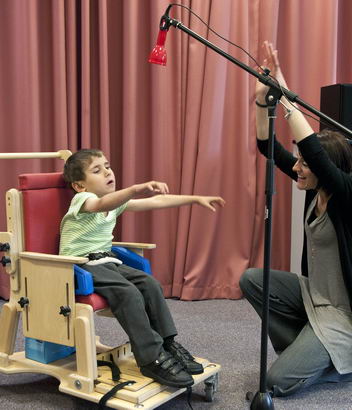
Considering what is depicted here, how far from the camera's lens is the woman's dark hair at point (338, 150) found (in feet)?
6.42

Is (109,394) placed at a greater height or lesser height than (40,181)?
lesser

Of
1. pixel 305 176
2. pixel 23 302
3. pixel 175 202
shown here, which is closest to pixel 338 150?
pixel 305 176

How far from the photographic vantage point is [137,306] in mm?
1799

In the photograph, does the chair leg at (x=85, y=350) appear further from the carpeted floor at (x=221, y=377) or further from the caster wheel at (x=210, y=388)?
the caster wheel at (x=210, y=388)

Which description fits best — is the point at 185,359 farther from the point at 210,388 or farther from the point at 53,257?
the point at 53,257

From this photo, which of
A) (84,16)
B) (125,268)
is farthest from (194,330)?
(84,16)

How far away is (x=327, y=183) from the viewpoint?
1.86 meters

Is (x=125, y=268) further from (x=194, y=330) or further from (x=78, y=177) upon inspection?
(x=194, y=330)

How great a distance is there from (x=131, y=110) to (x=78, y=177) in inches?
43.7

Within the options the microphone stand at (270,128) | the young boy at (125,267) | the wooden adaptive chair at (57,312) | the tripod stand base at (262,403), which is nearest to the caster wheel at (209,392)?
the wooden adaptive chair at (57,312)

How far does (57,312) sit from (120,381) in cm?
29

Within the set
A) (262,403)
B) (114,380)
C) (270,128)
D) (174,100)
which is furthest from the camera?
(174,100)

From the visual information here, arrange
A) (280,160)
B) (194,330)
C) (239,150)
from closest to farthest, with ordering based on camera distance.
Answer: (280,160), (194,330), (239,150)

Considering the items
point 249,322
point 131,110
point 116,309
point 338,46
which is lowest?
point 249,322
